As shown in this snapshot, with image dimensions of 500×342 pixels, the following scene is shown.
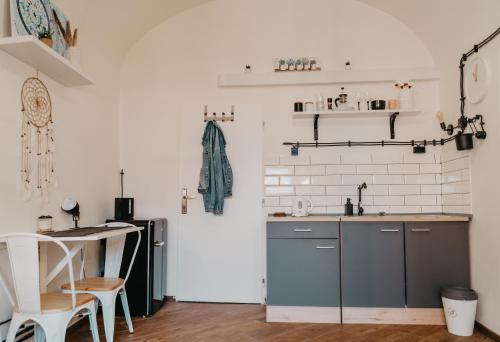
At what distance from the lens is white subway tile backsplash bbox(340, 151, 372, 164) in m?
Result: 3.77

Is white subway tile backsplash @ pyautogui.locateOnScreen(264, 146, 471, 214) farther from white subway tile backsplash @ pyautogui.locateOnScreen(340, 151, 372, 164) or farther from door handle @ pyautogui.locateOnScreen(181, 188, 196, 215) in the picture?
door handle @ pyautogui.locateOnScreen(181, 188, 196, 215)

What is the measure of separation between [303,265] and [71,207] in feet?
6.25

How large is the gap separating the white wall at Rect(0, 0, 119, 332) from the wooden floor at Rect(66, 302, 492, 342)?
0.79 m

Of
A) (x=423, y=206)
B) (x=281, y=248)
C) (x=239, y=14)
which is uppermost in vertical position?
(x=239, y=14)

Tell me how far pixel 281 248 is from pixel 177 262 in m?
1.18

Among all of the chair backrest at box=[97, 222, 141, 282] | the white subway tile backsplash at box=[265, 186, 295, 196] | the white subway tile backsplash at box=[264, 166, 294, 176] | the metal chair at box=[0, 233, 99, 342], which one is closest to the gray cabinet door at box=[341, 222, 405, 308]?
the white subway tile backsplash at box=[265, 186, 295, 196]

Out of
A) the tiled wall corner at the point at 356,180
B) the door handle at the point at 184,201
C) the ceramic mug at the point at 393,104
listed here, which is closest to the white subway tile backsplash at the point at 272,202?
the tiled wall corner at the point at 356,180

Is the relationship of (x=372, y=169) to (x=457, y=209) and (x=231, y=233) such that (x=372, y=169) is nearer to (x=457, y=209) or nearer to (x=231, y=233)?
(x=457, y=209)

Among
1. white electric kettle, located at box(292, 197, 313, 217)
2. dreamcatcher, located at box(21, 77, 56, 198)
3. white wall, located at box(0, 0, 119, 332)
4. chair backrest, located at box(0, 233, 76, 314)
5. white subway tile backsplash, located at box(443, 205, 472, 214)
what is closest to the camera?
chair backrest, located at box(0, 233, 76, 314)

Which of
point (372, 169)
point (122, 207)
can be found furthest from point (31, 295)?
point (372, 169)

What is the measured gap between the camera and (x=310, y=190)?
3.77m

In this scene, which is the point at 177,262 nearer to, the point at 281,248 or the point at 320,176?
the point at 281,248

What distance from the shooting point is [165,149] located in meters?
3.96

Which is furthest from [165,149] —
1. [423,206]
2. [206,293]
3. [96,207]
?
[423,206]
